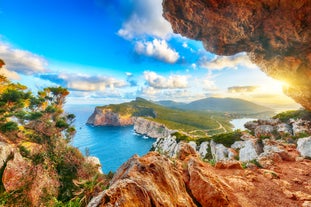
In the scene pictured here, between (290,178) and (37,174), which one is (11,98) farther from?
(290,178)

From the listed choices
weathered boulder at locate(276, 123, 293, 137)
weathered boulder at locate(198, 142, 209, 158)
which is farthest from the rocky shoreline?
weathered boulder at locate(276, 123, 293, 137)

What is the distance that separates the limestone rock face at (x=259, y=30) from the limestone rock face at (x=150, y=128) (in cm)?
9777

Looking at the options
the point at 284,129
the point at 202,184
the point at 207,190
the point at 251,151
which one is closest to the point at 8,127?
the point at 202,184

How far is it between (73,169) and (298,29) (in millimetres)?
33538

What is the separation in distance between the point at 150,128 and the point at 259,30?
11541cm

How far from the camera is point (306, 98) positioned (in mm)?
28953

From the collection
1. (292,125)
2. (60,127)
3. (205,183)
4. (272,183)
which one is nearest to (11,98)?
(60,127)

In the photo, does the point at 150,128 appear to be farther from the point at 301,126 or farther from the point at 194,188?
the point at 194,188

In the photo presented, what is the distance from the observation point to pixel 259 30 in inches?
826

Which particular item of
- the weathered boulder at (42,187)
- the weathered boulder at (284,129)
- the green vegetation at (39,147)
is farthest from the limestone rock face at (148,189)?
the weathered boulder at (284,129)

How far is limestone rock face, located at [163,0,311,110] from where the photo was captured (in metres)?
17.3

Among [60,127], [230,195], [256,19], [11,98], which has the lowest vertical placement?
[60,127]

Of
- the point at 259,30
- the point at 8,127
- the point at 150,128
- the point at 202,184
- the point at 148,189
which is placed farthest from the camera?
the point at 150,128

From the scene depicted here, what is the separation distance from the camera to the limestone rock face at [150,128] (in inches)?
4956
